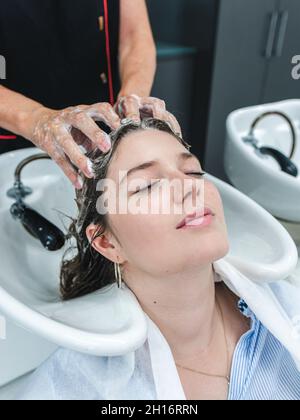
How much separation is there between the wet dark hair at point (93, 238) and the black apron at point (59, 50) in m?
0.39

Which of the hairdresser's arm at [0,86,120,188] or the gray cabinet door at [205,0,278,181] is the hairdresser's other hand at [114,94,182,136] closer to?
the hairdresser's arm at [0,86,120,188]

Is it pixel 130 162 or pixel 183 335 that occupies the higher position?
pixel 130 162

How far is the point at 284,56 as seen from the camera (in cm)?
157

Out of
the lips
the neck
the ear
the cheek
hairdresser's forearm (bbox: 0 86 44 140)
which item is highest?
hairdresser's forearm (bbox: 0 86 44 140)

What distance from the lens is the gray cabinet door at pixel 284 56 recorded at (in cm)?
152

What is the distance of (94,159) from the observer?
85 cm

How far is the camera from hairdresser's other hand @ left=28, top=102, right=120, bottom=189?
768 mm

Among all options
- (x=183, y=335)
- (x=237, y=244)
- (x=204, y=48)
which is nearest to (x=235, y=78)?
(x=204, y=48)

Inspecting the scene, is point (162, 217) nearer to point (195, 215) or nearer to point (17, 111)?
point (195, 215)

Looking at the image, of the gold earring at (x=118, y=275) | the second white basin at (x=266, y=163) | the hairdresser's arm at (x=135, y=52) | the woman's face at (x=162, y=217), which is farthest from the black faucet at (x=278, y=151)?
the gold earring at (x=118, y=275)

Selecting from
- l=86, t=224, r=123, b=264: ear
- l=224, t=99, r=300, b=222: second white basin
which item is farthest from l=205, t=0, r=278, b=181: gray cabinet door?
l=86, t=224, r=123, b=264: ear

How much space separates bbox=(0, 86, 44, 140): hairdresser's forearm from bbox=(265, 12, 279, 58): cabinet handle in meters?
1.08

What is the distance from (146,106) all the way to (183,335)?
0.53 metres
